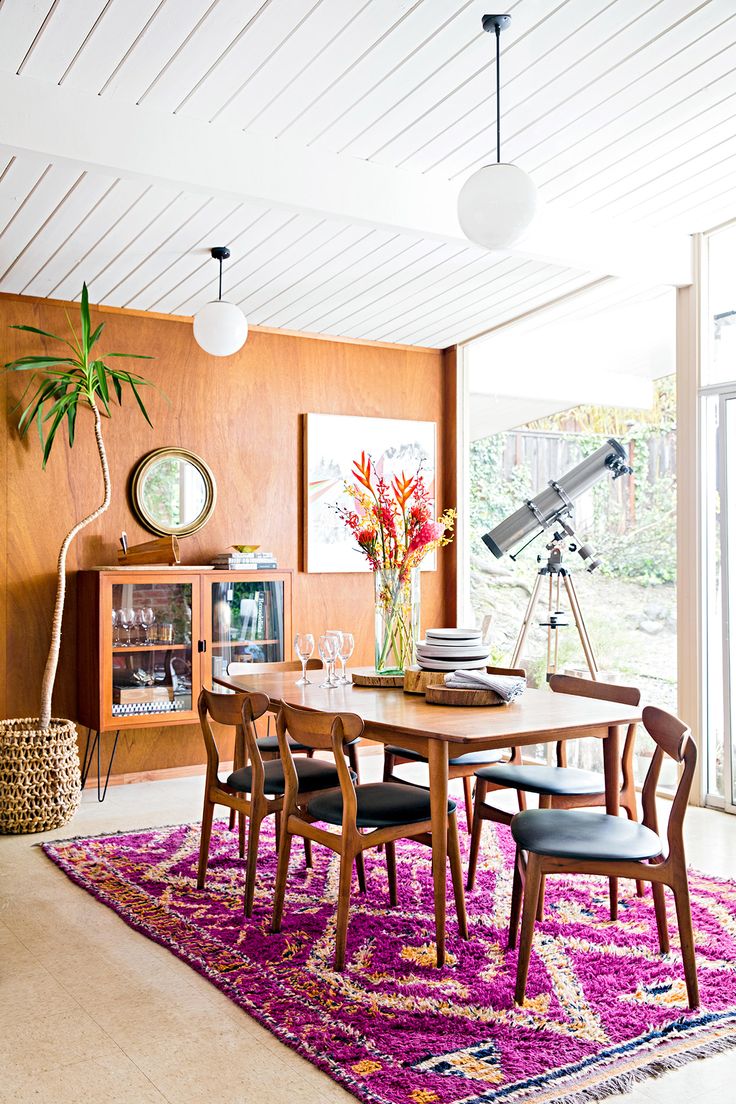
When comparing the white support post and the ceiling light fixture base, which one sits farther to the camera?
the white support post

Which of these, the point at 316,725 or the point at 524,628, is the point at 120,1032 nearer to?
→ the point at 316,725

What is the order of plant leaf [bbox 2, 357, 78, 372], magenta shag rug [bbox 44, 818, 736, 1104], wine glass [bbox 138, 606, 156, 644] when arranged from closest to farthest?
magenta shag rug [bbox 44, 818, 736, 1104], plant leaf [bbox 2, 357, 78, 372], wine glass [bbox 138, 606, 156, 644]

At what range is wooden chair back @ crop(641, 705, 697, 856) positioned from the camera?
246 cm

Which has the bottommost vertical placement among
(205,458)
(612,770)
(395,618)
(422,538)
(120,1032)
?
(120,1032)

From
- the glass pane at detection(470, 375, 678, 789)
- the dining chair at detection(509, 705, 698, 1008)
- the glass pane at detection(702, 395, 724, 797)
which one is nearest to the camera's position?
the dining chair at detection(509, 705, 698, 1008)

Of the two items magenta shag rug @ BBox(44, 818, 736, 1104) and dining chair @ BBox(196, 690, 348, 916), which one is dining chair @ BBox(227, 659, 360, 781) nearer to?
dining chair @ BBox(196, 690, 348, 916)

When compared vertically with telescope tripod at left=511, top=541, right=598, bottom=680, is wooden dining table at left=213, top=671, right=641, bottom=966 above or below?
below

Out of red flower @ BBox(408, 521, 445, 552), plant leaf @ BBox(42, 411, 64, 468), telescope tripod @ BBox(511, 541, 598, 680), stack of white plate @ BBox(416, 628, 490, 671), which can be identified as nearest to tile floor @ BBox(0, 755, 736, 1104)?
stack of white plate @ BBox(416, 628, 490, 671)

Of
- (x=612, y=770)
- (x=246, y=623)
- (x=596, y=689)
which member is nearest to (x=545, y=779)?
(x=612, y=770)

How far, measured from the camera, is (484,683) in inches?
124

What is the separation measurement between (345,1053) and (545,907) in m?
1.16

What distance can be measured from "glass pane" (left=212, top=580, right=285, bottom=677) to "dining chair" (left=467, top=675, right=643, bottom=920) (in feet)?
6.60

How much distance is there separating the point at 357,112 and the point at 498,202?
2.33ft

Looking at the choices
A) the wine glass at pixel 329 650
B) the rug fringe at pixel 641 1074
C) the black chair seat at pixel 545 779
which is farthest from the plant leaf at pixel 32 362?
the rug fringe at pixel 641 1074
